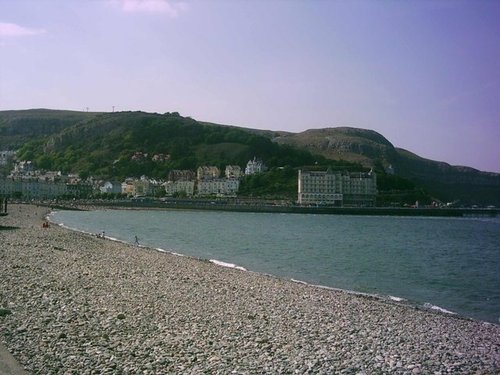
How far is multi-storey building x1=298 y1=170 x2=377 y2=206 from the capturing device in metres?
124

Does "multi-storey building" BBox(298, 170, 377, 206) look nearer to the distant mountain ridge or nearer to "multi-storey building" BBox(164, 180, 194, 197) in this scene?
the distant mountain ridge

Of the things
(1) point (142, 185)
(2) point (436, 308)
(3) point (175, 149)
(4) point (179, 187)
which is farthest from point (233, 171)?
(2) point (436, 308)

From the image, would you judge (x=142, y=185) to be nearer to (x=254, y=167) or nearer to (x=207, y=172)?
(x=207, y=172)

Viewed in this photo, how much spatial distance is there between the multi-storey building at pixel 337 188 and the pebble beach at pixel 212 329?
109539mm

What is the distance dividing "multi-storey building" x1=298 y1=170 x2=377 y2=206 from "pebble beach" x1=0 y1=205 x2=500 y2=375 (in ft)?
359

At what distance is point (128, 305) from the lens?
10891 mm

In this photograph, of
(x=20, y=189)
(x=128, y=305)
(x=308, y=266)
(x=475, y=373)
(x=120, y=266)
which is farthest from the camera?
(x=20, y=189)

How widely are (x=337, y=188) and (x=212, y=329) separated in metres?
120

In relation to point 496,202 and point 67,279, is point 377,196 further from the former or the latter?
point 67,279

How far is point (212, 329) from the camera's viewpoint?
372 inches

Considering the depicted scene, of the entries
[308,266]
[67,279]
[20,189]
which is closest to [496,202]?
[20,189]

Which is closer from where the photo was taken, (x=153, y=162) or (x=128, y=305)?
(x=128, y=305)

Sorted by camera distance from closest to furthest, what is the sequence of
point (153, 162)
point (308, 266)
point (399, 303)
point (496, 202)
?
point (399, 303)
point (308, 266)
point (153, 162)
point (496, 202)

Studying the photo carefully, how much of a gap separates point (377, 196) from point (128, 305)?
123 meters
